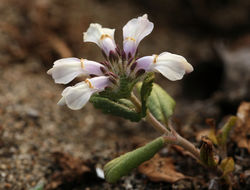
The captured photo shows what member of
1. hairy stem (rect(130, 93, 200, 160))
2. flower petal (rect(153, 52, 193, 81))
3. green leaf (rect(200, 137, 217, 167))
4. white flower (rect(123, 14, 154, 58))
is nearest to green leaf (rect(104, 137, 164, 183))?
hairy stem (rect(130, 93, 200, 160))

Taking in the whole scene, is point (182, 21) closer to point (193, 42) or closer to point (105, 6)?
point (193, 42)

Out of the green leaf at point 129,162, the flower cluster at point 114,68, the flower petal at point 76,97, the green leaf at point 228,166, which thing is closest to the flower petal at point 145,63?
the flower cluster at point 114,68

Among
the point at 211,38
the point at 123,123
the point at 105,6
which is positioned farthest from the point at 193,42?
the point at 123,123

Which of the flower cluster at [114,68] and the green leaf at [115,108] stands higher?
the flower cluster at [114,68]

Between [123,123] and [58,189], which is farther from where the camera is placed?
[123,123]

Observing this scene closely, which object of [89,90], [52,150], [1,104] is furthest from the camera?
[1,104]

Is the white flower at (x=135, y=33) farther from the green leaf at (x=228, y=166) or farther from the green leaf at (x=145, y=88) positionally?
the green leaf at (x=228, y=166)

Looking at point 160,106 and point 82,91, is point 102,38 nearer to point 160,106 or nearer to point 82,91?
point 82,91

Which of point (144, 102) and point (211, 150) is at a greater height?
point (144, 102)
